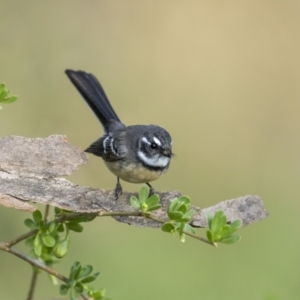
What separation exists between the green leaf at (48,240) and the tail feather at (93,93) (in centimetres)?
234

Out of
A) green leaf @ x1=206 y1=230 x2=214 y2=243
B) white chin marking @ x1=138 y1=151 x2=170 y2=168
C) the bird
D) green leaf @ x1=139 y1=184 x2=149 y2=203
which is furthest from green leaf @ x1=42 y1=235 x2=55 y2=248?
white chin marking @ x1=138 y1=151 x2=170 y2=168

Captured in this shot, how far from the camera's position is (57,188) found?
62.3 inches

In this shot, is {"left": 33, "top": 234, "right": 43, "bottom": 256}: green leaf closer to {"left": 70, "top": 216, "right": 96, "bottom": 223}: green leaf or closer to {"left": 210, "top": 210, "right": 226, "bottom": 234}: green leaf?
{"left": 70, "top": 216, "right": 96, "bottom": 223}: green leaf

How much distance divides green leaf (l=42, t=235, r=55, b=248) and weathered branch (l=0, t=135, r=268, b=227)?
11 cm

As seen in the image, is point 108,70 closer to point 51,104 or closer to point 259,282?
point 51,104

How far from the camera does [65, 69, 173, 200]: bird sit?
364 cm

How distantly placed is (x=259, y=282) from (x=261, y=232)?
0.97m

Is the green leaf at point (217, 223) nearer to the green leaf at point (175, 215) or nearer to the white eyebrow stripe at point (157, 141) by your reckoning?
the green leaf at point (175, 215)

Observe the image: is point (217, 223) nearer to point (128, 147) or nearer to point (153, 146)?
point (153, 146)

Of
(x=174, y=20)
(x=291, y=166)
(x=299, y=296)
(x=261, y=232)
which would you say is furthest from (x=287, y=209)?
(x=174, y=20)

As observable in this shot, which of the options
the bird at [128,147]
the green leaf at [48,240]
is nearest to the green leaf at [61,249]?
the green leaf at [48,240]

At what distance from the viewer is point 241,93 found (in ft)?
29.0

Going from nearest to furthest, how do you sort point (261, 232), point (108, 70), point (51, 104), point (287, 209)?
point (261, 232)
point (287, 209)
point (51, 104)
point (108, 70)

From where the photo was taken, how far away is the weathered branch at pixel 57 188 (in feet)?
5.00
